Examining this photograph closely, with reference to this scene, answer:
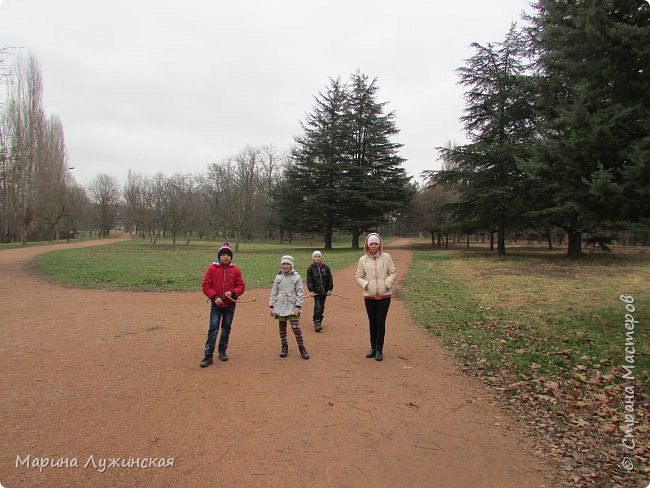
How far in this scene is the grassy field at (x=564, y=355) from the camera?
11.4ft

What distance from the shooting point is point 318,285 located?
25.5 ft

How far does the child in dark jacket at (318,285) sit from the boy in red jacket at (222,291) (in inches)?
89.6

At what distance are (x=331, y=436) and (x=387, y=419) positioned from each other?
716 mm

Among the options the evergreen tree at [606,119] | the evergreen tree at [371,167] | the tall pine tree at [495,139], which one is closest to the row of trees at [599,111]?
the evergreen tree at [606,119]

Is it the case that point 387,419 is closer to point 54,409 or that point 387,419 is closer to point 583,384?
point 583,384

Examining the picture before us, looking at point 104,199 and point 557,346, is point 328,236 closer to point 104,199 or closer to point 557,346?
point 557,346

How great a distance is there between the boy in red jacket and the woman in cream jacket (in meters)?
1.98

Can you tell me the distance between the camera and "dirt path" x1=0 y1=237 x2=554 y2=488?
2.97 m

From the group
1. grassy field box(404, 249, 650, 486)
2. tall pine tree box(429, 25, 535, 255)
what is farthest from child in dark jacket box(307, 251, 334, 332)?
tall pine tree box(429, 25, 535, 255)

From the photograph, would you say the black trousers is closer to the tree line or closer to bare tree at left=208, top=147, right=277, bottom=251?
the tree line

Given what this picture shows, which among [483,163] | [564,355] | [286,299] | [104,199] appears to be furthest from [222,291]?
[104,199]

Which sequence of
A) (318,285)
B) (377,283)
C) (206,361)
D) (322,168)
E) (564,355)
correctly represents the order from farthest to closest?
(322,168) → (318,285) → (564,355) → (377,283) → (206,361)

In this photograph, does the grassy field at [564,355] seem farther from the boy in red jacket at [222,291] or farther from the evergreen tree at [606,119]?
the boy in red jacket at [222,291]

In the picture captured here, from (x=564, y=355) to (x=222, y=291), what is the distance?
222 inches
